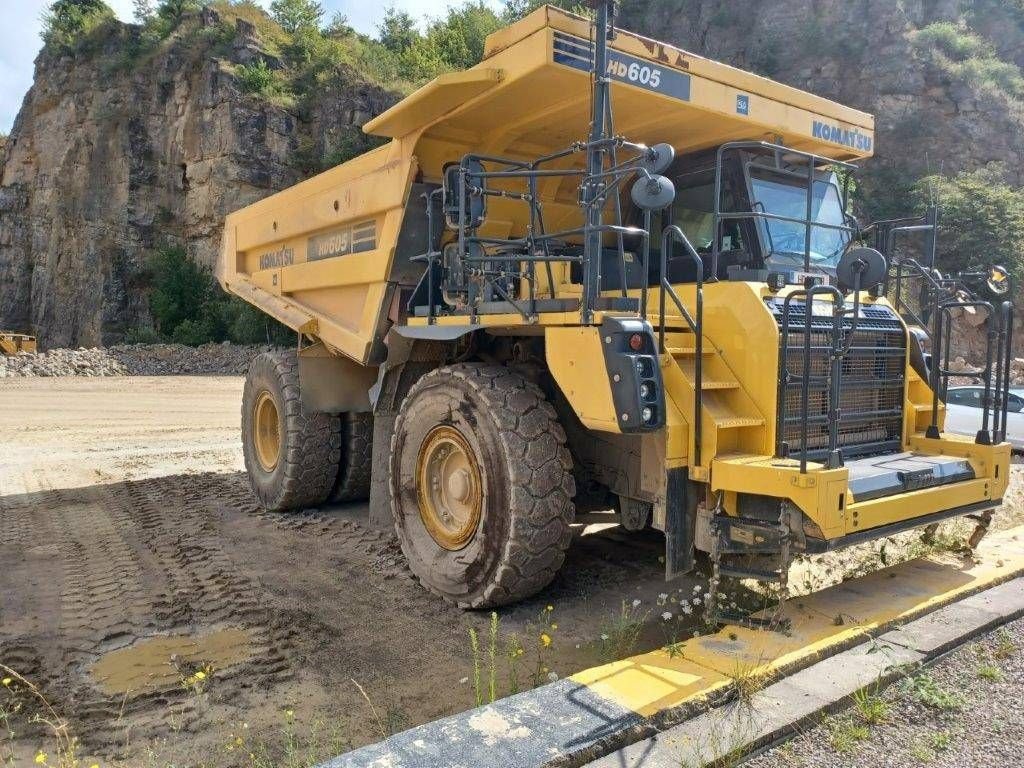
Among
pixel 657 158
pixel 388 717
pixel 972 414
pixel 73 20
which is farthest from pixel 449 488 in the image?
pixel 73 20

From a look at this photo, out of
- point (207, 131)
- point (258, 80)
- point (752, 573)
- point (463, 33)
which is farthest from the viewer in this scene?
point (463, 33)

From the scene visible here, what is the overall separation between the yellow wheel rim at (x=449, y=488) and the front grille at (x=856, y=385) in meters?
1.70

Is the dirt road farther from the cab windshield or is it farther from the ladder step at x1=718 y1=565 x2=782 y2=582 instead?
the cab windshield

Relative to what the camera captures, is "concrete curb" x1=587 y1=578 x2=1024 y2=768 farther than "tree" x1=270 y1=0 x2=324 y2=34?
No

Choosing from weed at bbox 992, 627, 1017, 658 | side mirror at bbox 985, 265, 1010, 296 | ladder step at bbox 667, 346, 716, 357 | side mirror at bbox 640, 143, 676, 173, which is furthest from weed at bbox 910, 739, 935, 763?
side mirror at bbox 985, 265, 1010, 296

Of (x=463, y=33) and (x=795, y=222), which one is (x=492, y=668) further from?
(x=463, y=33)

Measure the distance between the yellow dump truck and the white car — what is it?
6.53 m

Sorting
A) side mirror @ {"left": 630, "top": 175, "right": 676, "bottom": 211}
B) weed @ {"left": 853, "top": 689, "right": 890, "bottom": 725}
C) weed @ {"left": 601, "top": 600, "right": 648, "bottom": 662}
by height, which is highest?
side mirror @ {"left": 630, "top": 175, "right": 676, "bottom": 211}

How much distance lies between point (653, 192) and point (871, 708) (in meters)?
2.23

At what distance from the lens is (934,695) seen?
2.90 metres

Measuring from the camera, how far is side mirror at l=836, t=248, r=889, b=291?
11.8 ft

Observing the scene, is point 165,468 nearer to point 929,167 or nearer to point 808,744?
point 808,744

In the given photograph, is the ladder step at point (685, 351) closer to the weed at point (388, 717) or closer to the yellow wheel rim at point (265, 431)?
the weed at point (388, 717)

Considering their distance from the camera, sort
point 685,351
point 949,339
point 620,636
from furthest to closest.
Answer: point 949,339 < point 685,351 < point 620,636
